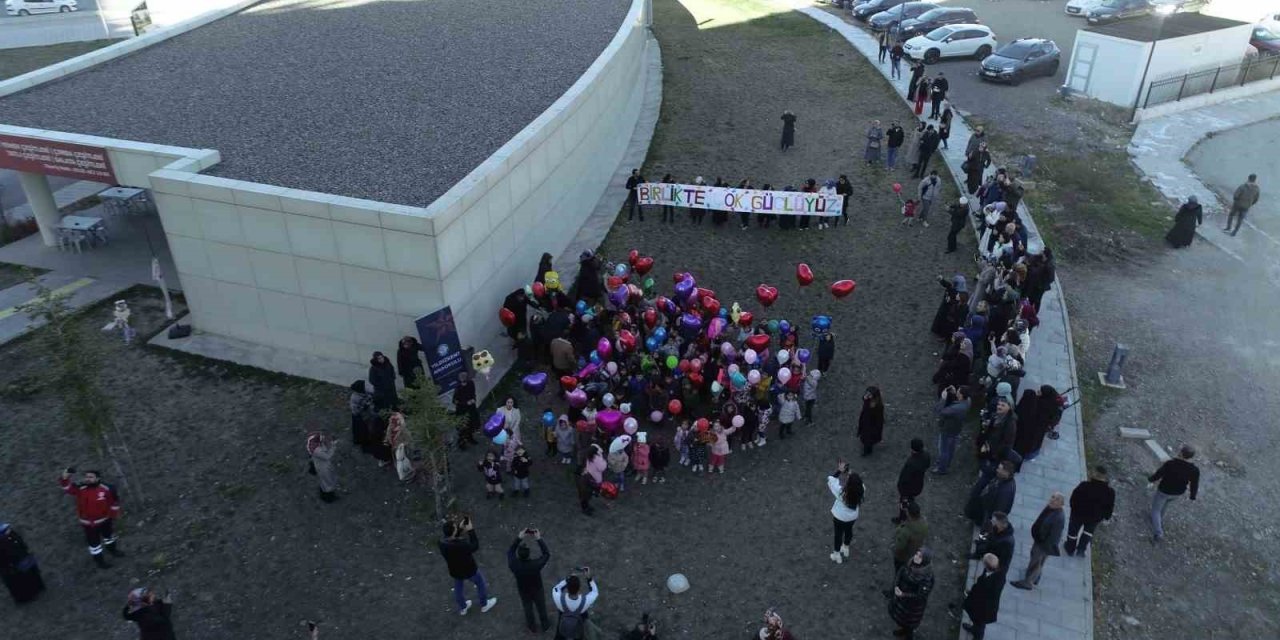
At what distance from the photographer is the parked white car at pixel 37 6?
4503cm

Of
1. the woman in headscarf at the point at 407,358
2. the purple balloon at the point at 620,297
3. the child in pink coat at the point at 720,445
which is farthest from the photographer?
the purple balloon at the point at 620,297

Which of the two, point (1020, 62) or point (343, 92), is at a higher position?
point (343, 92)

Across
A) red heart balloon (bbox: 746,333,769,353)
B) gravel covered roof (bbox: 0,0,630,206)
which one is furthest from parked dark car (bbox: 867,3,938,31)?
red heart balloon (bbox: 746,333,769,353)

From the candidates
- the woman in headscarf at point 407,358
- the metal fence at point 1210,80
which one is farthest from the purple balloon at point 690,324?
the metal fence at point 1210,80

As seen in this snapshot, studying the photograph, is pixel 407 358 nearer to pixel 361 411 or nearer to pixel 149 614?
pixel 361 411

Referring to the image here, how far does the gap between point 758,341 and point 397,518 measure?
657 centimetres

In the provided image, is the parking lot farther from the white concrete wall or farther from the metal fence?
the metal fence

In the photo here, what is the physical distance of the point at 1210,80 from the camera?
32.2 metres

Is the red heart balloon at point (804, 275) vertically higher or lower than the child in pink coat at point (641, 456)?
higher

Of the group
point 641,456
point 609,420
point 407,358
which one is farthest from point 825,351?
point 407,358

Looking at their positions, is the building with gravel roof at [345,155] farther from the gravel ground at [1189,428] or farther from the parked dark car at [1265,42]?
the parked dark car at [1265,42]

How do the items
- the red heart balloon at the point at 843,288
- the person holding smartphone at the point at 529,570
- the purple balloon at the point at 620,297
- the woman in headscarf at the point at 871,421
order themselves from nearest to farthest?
the person holding smartphone at the point at 529,570 < the woman in headscarf at the point at 871,421 < the purple balloon at the point at 620,297 < the red heart balloon at the point at 843,288

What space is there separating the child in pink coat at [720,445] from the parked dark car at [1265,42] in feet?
111

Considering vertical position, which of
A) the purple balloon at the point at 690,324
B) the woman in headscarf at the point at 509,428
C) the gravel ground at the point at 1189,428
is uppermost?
the purple balloon at the point at 690,324
